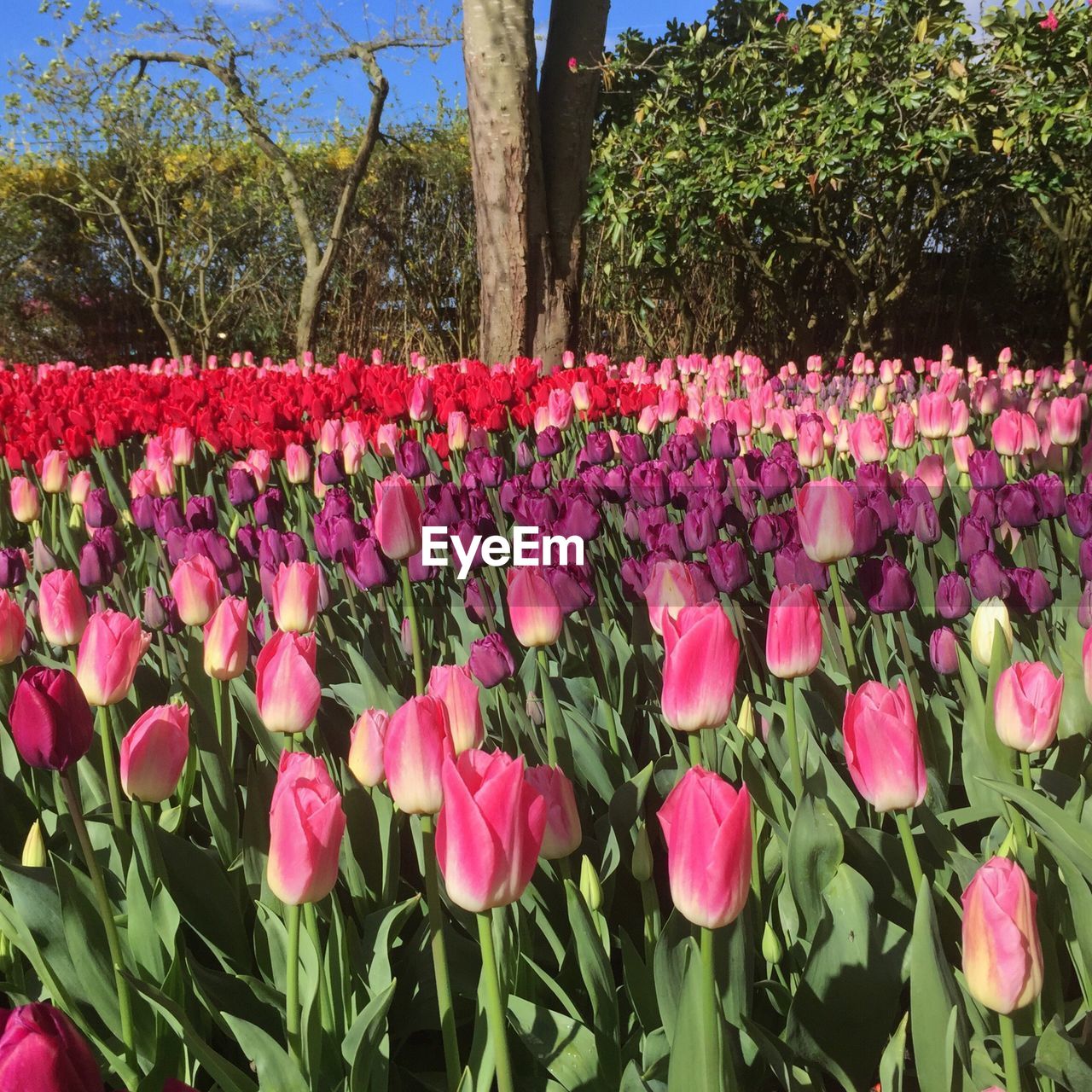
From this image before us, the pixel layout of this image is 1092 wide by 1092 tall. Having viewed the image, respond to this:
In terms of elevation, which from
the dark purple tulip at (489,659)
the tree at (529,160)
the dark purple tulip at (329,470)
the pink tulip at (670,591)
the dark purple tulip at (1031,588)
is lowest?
the dark purple tulip at (489,659)

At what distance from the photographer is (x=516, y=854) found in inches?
31.7

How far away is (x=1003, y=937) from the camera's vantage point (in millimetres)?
777

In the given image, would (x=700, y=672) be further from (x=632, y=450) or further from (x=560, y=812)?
(x=632, y=450)

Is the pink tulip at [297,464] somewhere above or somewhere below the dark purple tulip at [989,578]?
above

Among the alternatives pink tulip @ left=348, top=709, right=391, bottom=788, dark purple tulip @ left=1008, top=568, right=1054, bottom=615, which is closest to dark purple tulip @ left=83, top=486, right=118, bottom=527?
pink tulip @ left=348, top=709, right=391, bottom=788

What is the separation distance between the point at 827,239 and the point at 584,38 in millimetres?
3139

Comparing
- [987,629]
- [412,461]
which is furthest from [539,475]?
[987,629]

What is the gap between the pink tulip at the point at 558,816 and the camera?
3.44 ft

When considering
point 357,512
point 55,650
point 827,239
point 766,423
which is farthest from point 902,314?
point 55,650

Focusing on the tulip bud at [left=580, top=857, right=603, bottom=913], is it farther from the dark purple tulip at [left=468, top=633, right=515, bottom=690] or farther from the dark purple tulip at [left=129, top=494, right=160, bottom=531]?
the dark purple tulip at [left=129, top=494, right=160, bottom=531]

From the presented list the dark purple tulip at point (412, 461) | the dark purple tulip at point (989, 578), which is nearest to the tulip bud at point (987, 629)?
the dark purple tulip at point (989, 578)

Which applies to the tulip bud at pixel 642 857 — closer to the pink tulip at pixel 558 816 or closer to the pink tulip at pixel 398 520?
the pink tulip at pixel 558 816

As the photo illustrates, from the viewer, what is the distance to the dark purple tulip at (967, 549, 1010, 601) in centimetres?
169

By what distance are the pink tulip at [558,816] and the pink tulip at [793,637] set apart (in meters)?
0.37
